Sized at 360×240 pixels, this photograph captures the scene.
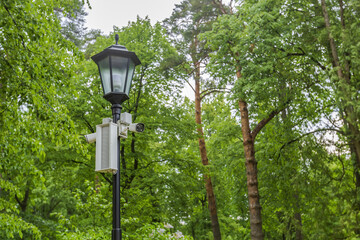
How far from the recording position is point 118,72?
4113 millimetres

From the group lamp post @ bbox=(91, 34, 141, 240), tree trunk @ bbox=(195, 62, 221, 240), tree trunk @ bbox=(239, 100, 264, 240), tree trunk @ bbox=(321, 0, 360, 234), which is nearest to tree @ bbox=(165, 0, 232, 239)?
tree trunk @ bbox=(195, 62, 221, 240)

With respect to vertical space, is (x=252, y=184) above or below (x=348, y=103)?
below

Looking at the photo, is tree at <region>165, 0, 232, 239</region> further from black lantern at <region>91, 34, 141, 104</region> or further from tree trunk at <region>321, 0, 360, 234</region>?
black lantern at <region>91, 34, 141, 104</region>

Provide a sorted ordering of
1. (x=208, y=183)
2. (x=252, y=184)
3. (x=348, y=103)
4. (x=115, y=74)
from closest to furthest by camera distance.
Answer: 1. (x=115, y=74)
2. (x=348, y=103)
3. (x=252, y=184)
4. (x=208, y=183)

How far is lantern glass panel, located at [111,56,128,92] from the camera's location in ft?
13.4

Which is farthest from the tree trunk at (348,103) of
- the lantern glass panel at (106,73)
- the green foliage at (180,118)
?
the lantern glass panel at (106,73)

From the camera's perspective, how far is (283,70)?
10.9m

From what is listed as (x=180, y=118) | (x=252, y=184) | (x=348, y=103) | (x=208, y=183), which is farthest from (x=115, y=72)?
(x=208, y=183)

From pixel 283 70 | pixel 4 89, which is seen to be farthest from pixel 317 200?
pixel 4 89

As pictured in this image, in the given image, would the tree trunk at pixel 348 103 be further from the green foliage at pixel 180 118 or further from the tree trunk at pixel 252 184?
the tree trunk at pixel 252 184

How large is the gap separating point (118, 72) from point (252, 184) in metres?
9.84

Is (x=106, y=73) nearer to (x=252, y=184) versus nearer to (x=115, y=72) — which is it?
(x=115, y=72)

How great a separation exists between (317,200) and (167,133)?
5353mm

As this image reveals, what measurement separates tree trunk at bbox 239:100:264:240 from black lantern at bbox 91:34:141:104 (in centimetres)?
968
